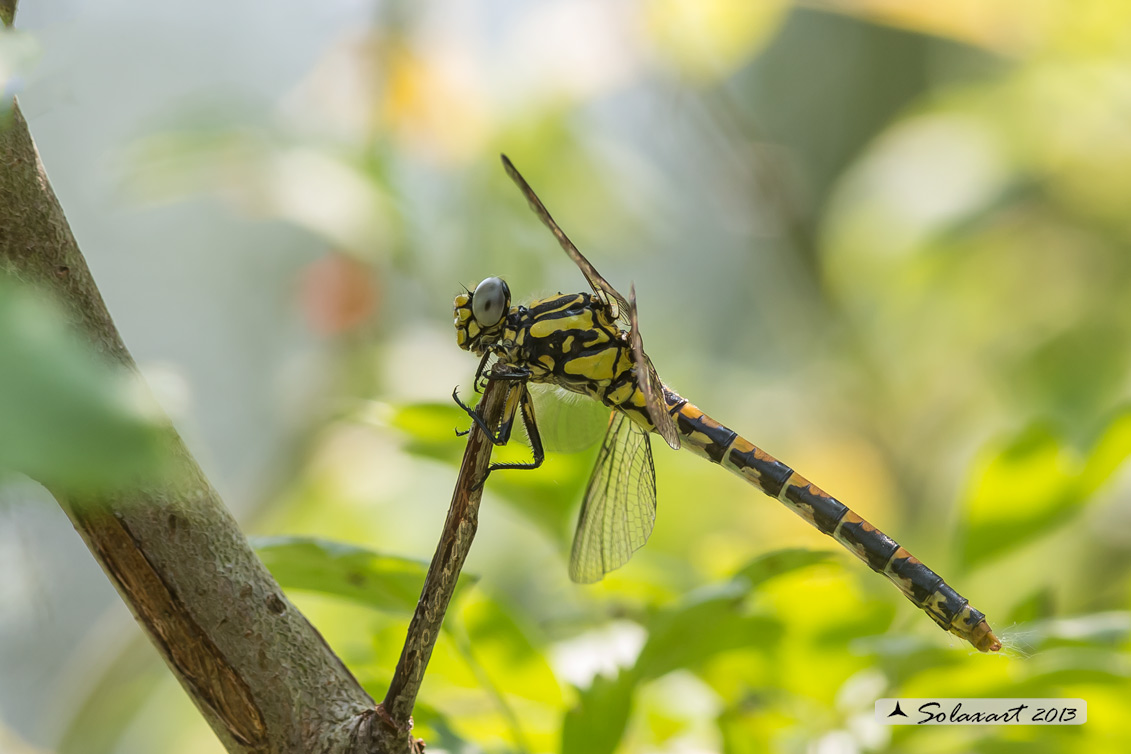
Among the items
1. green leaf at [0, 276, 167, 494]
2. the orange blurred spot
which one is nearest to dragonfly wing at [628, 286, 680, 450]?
green leaf at [0, 276, 167, 494]

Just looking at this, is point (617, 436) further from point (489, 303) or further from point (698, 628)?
point (698, 628)

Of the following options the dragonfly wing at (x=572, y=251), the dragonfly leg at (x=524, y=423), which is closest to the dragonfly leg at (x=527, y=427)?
the dragonfly leg at (x=524, y=423)

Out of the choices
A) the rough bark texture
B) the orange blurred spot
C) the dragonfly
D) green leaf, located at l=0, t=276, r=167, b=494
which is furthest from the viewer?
the orange blurred spot

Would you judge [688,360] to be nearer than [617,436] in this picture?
No

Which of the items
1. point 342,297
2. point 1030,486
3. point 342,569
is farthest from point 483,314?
point 342,297

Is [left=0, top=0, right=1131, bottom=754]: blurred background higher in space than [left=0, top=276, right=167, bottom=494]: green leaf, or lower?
higher

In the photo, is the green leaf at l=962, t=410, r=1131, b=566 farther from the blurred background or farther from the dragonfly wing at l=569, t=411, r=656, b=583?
the dragonfly wing at l=569, t=411, r=656, b=583
